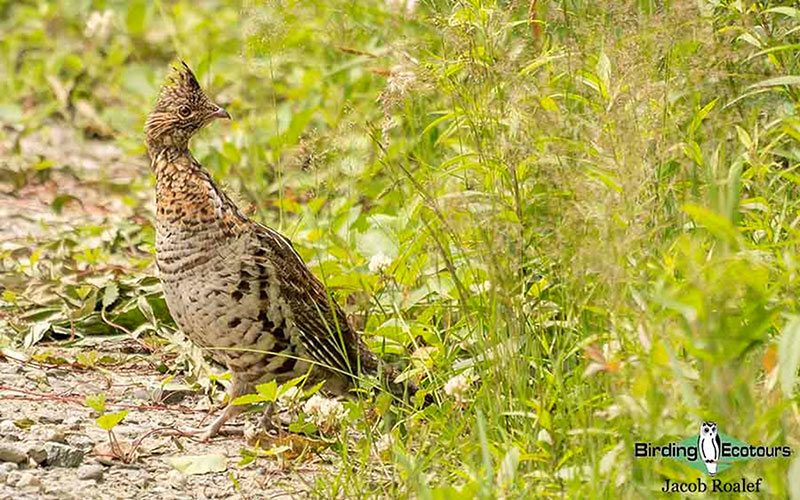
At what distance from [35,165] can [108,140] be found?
43.6 inches

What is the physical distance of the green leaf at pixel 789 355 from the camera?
305 centimetres

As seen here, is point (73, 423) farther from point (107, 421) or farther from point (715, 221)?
point (715, 221)

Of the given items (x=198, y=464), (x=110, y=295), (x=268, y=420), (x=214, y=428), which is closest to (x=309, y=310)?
(x=268, y=420)

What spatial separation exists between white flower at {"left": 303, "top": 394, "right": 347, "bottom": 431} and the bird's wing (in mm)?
181

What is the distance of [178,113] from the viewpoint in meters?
4.89

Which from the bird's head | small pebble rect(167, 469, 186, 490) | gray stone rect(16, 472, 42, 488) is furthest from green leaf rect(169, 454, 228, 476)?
the bird's head

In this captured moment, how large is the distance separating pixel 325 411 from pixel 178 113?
1.22m

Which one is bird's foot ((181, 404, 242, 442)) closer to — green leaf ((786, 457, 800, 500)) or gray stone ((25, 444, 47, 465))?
gray stone ((25, 444, 47, 465))

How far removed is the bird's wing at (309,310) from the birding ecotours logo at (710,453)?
1.44m

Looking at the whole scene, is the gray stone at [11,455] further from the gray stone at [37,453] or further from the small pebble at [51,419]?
the small pebble at [51,419]

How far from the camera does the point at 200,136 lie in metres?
7.80

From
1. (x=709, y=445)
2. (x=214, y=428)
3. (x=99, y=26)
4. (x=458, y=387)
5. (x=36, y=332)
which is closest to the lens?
(x=709, y=445)

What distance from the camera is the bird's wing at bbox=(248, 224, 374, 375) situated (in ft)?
15.3

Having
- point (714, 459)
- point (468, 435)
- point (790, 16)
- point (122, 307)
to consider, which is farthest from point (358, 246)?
point (714, 459)
